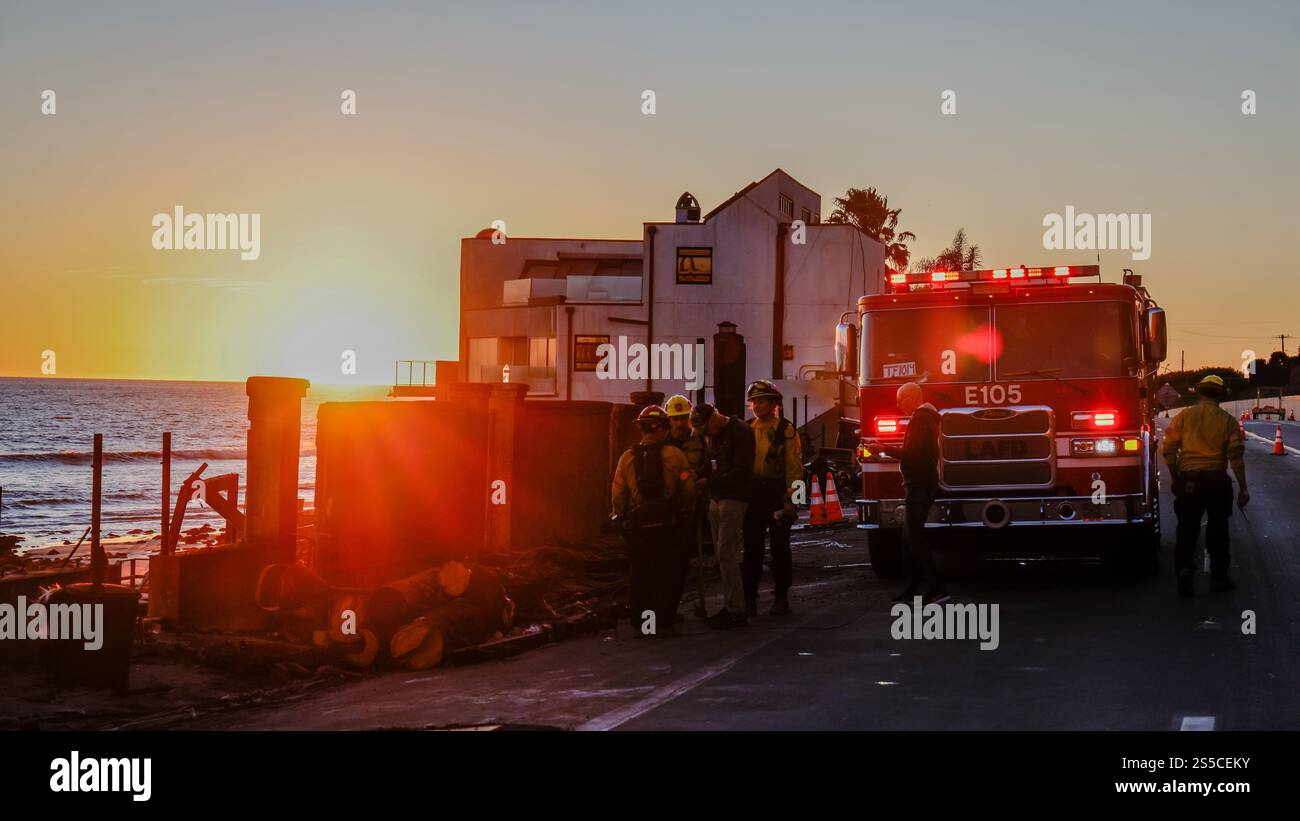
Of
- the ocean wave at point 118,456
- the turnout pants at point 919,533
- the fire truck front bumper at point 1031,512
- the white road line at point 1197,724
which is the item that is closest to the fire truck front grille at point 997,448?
the fire truck front bumper at point 1031,512

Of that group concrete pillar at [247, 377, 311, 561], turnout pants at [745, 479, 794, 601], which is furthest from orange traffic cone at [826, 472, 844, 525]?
concrete pillar at [247, 377, 311, 561]

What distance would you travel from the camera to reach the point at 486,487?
16.6 metres

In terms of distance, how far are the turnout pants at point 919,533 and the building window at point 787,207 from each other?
44070 millimetres

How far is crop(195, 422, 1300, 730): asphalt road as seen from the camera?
25.5ft

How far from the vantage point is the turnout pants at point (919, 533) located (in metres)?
12.7

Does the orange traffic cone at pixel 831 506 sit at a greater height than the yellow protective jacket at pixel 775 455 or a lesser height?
lesser

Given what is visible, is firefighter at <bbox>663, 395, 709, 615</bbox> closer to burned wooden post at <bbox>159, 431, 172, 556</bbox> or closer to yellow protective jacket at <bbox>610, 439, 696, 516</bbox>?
yellow protective jacket at <bbox>610, 439, 696, 516</bbox>

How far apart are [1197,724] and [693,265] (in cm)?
4745

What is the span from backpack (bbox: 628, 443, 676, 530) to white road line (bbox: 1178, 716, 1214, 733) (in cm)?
507

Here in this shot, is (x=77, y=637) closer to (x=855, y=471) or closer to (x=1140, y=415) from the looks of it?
(x=1140, y=415)

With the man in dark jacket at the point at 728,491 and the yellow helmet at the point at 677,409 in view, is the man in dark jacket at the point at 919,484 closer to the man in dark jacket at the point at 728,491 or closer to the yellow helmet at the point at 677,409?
the man in dark jacket at the point at 728,491
